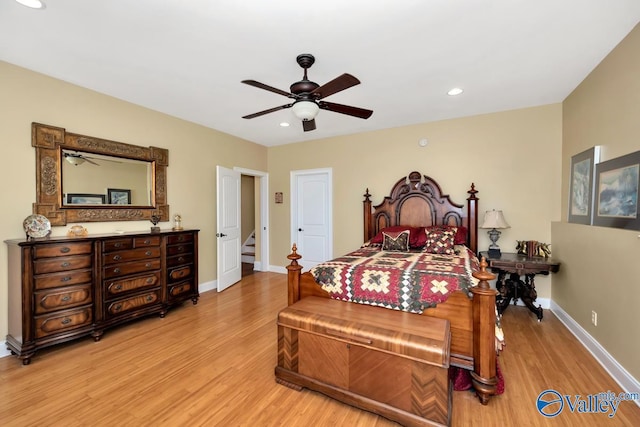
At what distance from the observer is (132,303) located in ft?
10.1

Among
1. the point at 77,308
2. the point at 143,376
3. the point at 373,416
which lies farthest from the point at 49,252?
the point at 373,416

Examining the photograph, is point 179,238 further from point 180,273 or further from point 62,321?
point 62,321

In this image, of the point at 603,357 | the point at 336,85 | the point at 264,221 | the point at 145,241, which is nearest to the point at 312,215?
the point at 264,221

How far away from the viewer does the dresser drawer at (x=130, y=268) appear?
9.48 ft

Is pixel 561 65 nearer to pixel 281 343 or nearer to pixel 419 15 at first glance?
pixel 419 15

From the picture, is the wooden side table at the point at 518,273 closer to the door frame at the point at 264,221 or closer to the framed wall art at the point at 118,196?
the door frame at the point at 264,221

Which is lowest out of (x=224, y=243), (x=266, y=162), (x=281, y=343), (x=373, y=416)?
(x=373, y=416)

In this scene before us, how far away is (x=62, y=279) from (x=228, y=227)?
7.47ft

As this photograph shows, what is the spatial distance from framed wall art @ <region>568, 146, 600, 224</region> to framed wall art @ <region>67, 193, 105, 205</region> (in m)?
5.22

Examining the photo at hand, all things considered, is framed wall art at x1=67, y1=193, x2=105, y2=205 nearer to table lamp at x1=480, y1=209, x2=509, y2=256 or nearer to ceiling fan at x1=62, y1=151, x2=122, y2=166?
ceiling fan at x1=62, y1=151, x2=122, y2=166

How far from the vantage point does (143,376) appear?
7.25 feet

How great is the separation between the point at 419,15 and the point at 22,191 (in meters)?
3.82

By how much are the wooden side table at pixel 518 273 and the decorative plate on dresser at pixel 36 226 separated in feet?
15.7

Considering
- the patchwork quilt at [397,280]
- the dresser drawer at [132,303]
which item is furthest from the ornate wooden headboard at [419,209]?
the dresser drawer at [132,303]
